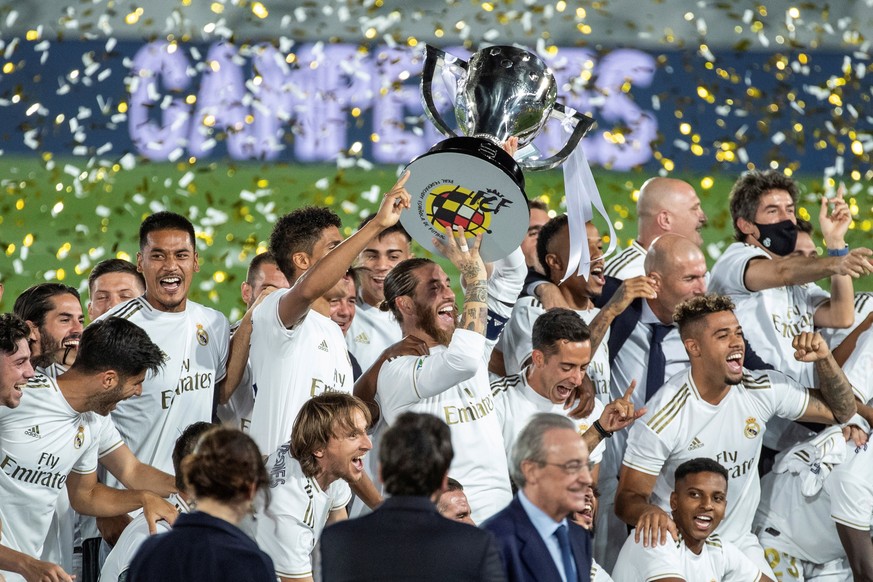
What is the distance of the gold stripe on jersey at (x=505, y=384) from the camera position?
17.4 feet

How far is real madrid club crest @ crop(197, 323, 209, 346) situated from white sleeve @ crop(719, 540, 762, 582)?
231cm

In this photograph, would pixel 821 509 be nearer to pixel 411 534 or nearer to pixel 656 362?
pixel 656 362

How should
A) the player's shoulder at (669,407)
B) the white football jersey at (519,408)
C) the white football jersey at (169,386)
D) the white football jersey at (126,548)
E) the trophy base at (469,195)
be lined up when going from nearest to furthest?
1. the trophy base at (469,195)
2. the white football jersey at (126,548)
3. the white football jersey at (169,386)
4. the white football jersey at (519,408)
5. the player's shoulder at (669,407)

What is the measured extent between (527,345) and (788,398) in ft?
3.83

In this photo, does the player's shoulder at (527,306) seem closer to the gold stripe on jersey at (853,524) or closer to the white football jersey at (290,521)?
the gold stripe on jersey at (853,524)

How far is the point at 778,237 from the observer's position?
5.98 metres

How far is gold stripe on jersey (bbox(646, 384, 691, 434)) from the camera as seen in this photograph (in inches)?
208

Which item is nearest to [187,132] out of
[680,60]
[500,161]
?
[680,60]

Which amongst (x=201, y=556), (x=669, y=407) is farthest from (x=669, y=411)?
A: (x=201, y=556)

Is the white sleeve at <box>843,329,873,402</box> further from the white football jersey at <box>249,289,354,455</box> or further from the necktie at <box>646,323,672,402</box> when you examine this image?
the white football jersey at <box>249,289,354,455</box>

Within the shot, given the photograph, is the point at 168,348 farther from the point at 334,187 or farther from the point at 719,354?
the point at 334,187

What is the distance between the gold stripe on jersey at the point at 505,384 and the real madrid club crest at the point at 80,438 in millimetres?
1686

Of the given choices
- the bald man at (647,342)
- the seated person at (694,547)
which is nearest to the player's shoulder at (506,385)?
the bald man at (647,342)

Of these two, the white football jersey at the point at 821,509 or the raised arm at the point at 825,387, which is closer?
the raised arm at the point at 825,387
